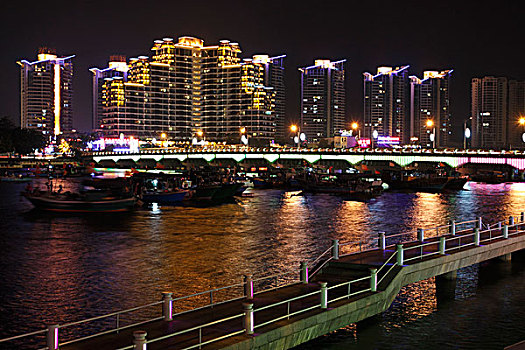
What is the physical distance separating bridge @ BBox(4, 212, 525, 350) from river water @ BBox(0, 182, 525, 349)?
2.09 m

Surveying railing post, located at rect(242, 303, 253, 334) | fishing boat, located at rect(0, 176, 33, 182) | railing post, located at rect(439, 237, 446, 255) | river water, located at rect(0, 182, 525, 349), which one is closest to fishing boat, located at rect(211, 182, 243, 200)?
river water, located at rect(0, 182, 525, 349)

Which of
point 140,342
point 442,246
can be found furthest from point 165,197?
point 140,342

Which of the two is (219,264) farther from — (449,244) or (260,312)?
(260,312)

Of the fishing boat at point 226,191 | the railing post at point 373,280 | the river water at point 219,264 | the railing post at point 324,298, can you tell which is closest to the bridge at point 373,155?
the river water at point 219,264

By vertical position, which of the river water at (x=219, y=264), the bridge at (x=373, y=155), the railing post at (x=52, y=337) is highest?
the bridge at (x=373, y=155)

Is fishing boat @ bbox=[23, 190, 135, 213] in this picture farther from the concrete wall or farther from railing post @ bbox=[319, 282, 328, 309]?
railing post @ bbox=[319, 282, 328, 309]

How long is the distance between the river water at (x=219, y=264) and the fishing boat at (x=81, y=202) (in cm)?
207

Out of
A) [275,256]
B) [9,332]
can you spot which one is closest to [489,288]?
[275,256]

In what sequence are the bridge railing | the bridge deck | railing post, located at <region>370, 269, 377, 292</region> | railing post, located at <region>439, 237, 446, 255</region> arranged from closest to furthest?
the bridge deck < railing post, located at <region>370, 269, 377, 292</region> < the bridge railing < railing post, located at <region>439, 237, 446, 255</region>

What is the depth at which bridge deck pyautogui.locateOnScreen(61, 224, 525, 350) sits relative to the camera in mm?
19016

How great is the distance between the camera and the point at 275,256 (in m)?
47.7

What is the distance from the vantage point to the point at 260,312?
72.6ft

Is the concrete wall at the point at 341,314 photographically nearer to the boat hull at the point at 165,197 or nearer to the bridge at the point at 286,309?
the bridge at the point at 286,309

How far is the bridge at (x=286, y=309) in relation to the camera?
19.1 meters
